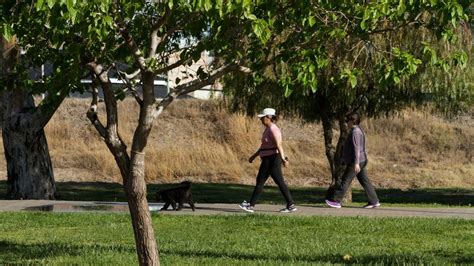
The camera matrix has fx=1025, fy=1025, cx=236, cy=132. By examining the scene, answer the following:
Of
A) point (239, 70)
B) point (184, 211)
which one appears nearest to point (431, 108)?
point (184, 211)

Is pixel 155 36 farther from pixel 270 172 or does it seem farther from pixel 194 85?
pixel 270 172

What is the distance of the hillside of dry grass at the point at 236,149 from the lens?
1396 inches

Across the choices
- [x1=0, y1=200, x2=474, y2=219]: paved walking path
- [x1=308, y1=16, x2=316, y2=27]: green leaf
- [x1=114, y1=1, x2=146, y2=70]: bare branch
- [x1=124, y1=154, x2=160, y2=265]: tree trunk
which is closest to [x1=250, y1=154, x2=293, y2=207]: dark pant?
[x1=0, y1=200, x2=474, y2=219]: paved walking path

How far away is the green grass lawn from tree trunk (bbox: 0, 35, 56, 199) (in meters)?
5.02

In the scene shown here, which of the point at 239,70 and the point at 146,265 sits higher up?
the point at 239,70

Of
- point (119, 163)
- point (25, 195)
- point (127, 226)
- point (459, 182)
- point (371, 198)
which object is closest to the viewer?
point (119, 163)

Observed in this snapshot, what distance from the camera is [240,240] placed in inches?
496

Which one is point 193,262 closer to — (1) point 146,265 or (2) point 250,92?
(1) point 146,265

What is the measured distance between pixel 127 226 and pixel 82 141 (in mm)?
23880

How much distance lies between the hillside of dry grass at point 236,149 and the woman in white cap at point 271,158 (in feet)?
56.4

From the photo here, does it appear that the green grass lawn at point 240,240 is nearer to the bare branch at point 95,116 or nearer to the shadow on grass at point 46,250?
the shadow on grass at point 46,250

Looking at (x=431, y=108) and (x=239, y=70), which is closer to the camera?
(x=239, y=70)

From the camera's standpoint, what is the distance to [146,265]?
29.1 feet

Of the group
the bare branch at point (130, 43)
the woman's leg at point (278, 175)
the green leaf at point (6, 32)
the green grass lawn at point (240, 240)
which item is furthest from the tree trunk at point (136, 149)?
the woman's leg at point (278, 175)
